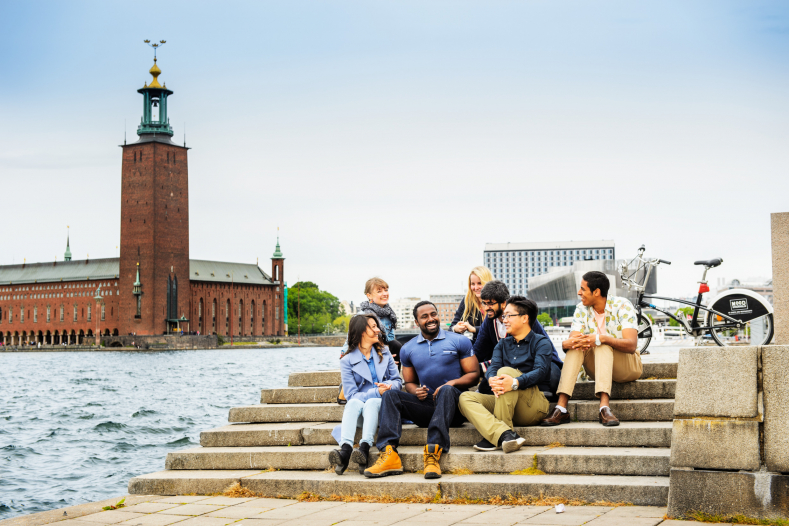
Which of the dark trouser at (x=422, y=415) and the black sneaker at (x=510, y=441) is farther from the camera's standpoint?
the dark trouser at (x=422, y=415)

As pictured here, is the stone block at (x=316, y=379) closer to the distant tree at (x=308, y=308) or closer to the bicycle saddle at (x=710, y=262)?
the bicycle saddle at (x=710, y=262)

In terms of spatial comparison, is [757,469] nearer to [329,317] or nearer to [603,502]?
[603,502]

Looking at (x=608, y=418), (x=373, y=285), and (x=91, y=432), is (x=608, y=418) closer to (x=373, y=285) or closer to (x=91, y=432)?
(x=373, y=285)

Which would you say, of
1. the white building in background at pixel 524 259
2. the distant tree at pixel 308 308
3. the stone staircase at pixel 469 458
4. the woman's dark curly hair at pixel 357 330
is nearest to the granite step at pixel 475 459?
the stone staircase at pixel 469 458

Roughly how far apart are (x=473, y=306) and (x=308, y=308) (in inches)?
5211

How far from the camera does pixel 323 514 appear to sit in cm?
561

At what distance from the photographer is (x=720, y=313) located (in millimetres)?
9156

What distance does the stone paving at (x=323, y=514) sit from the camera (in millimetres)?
4992

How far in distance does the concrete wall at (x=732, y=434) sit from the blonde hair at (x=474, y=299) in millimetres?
2993

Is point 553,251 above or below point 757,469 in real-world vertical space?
above

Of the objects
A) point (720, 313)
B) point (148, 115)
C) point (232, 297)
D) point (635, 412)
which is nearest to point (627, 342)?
point (635, 412)

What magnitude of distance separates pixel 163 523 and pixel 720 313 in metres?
6.52

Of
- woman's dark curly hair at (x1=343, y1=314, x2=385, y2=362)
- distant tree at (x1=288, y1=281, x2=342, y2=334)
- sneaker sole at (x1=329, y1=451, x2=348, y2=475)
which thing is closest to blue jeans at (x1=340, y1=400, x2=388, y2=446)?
sneaker sole at (x1=329, y1=451, x2=348, y2=475)

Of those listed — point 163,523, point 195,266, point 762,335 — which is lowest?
point 163,523
